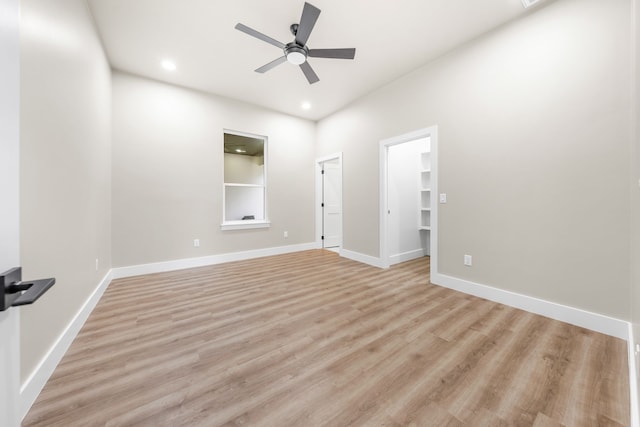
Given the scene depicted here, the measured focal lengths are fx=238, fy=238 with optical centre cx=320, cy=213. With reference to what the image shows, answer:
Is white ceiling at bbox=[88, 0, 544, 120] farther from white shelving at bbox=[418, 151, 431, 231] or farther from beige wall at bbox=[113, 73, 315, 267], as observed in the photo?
white shelving at bbox=[418, 151, 431, 231]

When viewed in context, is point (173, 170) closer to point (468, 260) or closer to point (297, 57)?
point (297, 57)

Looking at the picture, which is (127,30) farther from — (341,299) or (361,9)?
(341,299)

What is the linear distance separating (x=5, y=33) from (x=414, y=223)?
15.6 feet

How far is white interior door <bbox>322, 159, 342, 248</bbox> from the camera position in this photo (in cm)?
540

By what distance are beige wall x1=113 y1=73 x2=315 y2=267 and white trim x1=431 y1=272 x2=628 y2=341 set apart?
337 cm

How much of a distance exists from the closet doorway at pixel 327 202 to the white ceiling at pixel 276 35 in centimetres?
192

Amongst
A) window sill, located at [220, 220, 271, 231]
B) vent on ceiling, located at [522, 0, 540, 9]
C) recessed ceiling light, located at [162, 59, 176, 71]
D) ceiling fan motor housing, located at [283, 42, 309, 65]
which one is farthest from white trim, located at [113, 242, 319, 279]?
vent on ceiling, located at [522, 0, 540, 9]

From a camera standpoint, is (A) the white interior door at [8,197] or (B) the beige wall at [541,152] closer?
(A) the white interior door at [8,197]

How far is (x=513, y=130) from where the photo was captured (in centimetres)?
243

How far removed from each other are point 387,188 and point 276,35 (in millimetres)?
2535

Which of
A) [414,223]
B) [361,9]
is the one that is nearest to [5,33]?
[361,9]

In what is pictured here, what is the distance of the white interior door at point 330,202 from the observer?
A: 5.40 m

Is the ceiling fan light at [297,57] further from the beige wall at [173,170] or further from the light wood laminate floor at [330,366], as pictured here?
the light wood laminate floor at [330,366]

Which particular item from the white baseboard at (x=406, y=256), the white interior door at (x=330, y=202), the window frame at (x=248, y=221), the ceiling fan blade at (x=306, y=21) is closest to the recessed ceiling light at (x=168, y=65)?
the window frame at (x=248, y=221)
